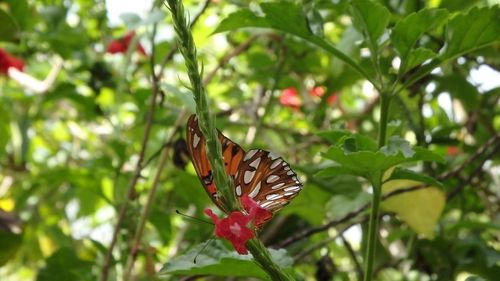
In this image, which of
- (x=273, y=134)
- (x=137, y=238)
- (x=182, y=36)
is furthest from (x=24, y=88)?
(x=182, y=36)

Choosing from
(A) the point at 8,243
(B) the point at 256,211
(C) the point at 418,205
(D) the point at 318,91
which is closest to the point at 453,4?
(C) the point at 418,205

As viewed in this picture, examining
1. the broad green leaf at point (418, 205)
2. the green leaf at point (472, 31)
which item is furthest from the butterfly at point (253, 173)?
the broad green leaf at point (418, 205)

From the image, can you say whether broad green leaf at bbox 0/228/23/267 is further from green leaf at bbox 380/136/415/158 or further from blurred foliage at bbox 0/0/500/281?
green leaf at bbox 380/136/415/158

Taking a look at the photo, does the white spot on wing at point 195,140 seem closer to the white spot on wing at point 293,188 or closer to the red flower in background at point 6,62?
the white spot on wing at point 293,188

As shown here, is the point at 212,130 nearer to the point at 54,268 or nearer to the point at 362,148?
the point at 362,148

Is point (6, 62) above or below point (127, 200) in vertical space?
above

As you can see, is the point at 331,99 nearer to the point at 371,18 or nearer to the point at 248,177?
the point at 371,18
